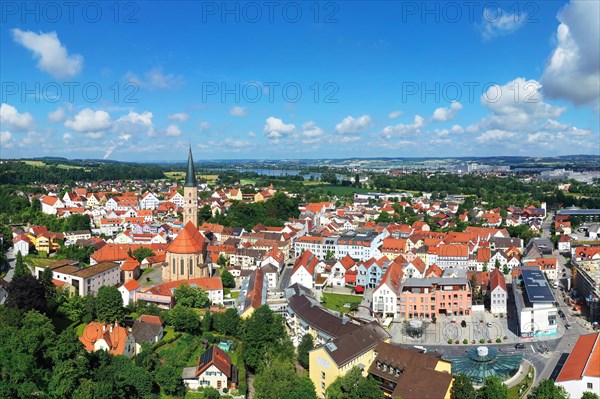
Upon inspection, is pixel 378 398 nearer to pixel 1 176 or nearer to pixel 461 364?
pixel 461 364

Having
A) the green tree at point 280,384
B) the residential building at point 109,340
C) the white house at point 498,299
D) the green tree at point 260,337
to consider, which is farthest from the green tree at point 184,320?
the white house at point 498,299

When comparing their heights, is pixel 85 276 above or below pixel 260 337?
above

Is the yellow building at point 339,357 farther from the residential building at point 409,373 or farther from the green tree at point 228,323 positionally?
the green tree at point 228,323

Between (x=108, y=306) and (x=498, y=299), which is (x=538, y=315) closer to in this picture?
(x=498, y=299)

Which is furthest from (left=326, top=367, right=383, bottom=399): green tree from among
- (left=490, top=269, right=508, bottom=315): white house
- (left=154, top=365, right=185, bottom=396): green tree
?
(left=490, top=269, right=508, bottom=315): white house

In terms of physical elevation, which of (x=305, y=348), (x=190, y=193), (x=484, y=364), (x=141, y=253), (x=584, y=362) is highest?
(x=190, y=193)

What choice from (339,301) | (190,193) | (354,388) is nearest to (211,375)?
(354,388)
